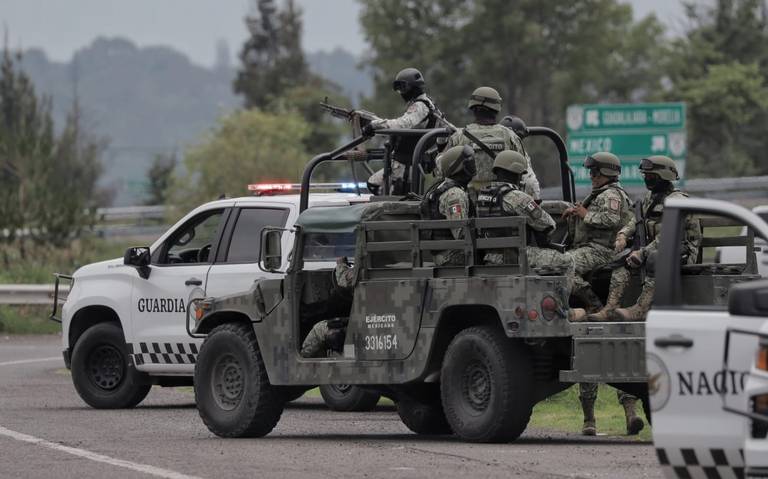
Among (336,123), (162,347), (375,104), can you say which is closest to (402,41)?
(375,104)

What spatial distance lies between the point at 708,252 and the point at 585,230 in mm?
21544

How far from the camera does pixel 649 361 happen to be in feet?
28.7

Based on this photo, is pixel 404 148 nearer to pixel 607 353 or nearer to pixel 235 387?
pixel 235 387

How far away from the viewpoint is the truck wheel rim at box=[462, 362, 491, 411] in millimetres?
12562

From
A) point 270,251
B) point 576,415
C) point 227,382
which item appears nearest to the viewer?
point 270,251

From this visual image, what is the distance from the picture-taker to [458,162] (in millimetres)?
13086

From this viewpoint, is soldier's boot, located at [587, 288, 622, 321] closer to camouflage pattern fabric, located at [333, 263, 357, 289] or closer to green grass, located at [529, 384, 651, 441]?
green grass, located at [529, 384, 651, 441]

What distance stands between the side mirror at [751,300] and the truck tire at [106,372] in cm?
948

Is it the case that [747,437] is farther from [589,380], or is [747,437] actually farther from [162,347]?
[162,347]

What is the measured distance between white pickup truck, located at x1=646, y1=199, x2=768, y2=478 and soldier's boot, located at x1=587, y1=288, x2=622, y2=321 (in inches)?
146

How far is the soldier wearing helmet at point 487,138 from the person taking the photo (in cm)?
1348

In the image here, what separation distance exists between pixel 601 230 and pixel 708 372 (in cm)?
488

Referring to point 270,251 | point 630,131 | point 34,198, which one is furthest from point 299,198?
point 34,198

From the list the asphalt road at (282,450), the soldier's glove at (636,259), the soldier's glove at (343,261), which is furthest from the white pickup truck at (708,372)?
the soldier's glove at (343,261)
